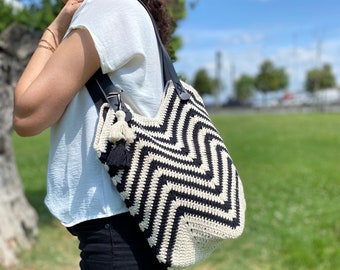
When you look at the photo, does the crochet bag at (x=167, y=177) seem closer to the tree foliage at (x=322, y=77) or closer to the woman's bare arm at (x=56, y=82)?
the woman's bare arm at (x=56, y=82)

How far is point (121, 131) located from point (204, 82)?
5733 centimetres

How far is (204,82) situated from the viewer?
191ft

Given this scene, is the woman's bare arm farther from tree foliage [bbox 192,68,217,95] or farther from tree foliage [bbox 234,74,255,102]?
tree foliage [bbox 234,74,255,102]

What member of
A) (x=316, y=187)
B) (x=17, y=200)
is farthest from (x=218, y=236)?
(x=316, y=187)

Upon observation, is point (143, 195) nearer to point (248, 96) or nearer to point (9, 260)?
point (9, 260)

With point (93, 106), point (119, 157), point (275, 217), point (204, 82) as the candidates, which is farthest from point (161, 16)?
point (204, 82)

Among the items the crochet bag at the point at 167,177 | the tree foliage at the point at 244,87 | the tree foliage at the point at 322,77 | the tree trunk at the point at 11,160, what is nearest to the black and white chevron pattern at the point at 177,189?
the crochet bag at the point at 167,177

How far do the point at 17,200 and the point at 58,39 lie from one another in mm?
4389

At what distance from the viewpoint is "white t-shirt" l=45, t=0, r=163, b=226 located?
1.36 m

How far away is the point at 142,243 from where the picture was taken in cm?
143

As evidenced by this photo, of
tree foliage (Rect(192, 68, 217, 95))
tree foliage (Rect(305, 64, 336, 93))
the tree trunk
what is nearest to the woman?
the tree trunk

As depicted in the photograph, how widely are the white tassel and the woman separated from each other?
0.07 metres

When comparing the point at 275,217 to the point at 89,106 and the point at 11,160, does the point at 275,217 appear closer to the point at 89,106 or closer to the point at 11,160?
the point at 11,160

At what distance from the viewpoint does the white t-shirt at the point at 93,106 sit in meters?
1.36
